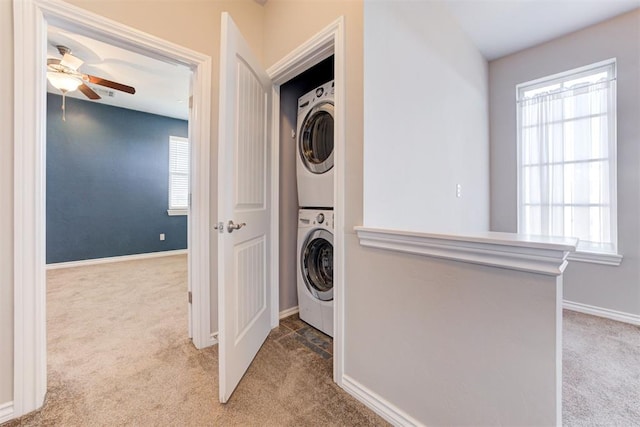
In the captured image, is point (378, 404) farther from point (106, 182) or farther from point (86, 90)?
point (106, 182)

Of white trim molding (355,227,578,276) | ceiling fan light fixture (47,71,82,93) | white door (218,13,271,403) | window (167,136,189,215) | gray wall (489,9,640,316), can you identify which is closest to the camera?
white trim molding (355,227,578,276)

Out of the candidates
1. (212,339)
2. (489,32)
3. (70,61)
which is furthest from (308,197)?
(70,61)

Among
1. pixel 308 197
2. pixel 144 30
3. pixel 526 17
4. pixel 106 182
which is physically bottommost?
pixel 308 197

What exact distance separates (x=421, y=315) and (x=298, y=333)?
46.9 inches

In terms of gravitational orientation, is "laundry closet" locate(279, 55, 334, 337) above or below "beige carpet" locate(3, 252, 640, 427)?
above

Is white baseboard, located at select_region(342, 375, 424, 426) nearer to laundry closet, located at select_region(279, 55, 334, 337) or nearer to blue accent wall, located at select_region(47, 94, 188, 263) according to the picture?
laundry closet, located at select_region(279, 55, 334, 337)

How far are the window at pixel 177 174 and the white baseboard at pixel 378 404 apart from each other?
4.80 meters

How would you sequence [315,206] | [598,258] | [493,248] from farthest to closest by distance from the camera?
[598,258] < [315,206] < [493,248]

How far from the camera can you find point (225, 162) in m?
1.26

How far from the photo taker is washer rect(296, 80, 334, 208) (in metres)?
1.92

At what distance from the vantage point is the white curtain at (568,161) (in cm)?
235

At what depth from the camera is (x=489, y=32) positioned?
2.47 m

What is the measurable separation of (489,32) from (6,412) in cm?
425

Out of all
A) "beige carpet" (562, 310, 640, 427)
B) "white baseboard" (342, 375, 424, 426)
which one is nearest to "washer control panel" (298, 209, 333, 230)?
"white baseboard" (342, 375, 424, 426)
